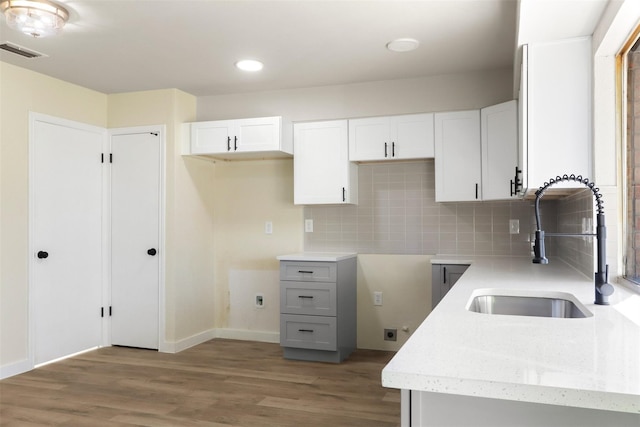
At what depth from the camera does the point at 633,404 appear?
0.90 m

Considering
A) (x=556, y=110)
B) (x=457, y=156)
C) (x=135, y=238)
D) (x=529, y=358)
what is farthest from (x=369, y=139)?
(x=529, y=358)

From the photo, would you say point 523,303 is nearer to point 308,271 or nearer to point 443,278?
point 443,278

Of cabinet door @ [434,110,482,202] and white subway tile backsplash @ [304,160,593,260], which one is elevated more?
cabinet door @ [434,110,482,202]

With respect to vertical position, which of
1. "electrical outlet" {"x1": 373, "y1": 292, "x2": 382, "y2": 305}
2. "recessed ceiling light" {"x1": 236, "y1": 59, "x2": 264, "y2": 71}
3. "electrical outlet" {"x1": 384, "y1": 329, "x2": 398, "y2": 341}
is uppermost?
"recessed ceiling light" {"x1": 236, "y1": 59, "x2": 264, "y2": 71}

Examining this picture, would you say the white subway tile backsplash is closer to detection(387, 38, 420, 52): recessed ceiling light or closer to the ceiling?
the ceiling

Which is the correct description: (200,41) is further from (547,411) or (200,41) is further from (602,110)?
(547,411)

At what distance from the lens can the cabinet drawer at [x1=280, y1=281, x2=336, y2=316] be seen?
13.2 ft

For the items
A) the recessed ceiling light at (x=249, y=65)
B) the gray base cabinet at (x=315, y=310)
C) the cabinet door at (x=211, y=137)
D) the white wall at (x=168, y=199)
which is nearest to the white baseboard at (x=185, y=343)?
the white wall at (x=168, y=199)

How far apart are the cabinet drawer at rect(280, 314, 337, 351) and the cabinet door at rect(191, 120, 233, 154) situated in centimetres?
157

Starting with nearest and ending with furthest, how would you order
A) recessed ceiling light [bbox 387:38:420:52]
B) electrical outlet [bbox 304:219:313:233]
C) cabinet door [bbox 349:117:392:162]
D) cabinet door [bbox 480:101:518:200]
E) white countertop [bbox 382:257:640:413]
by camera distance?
white countertop [bbox 382:257:640:413] → recessed ceiling light [bbox 387:38:420:52] → cabinet door [bbox 480:101:518:200] → cabinet door [bbox 349:117:392:162] → electrical outlet [bbox 304:219:313:233]

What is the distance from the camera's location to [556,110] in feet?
8.23

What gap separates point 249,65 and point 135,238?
6.30 ft

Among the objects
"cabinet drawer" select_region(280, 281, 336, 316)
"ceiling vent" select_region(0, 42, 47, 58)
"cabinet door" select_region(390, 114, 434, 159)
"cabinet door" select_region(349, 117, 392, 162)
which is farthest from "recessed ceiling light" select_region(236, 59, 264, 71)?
"cabinet drawer" select_region(280, 281, 336, 316)

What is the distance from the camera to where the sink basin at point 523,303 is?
2.08 metres
